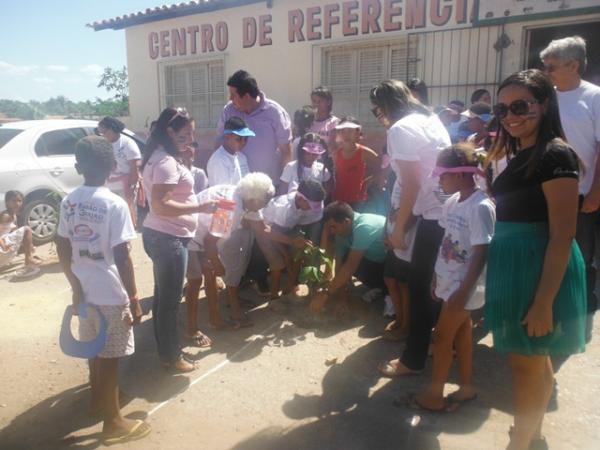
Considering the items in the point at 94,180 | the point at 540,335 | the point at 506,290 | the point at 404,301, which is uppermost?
the point at 94,180

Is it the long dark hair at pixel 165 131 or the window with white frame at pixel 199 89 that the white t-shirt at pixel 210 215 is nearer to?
the long dark hair at pixel 165 131

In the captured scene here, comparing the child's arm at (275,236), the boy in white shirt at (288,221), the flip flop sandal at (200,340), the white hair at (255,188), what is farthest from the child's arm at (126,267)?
the boy in white shirt at (288,221)

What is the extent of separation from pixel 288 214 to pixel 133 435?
2.05m

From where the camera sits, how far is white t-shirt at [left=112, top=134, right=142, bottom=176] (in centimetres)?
598

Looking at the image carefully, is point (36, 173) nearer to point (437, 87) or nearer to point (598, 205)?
point (437, 87)

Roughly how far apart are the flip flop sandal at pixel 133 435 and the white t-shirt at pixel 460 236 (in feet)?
5.56

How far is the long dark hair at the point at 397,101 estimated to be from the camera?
2955 mm

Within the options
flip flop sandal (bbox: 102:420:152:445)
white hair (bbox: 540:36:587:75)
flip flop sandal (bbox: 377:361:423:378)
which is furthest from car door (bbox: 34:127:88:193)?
white hair (bbox: 540:36:587:75)

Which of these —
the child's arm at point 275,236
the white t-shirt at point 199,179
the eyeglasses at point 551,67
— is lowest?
the child's arm at point 275,236

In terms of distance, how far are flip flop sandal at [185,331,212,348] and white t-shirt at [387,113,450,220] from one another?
1749 mm

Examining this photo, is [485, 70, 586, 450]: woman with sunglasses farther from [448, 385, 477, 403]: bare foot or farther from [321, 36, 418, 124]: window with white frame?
[321, 36, 418, 124]: window with white frame

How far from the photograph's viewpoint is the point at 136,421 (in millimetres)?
2586

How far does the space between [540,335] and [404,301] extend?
5.62ft

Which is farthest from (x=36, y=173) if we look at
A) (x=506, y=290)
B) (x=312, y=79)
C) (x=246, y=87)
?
(x=506, y=290)
